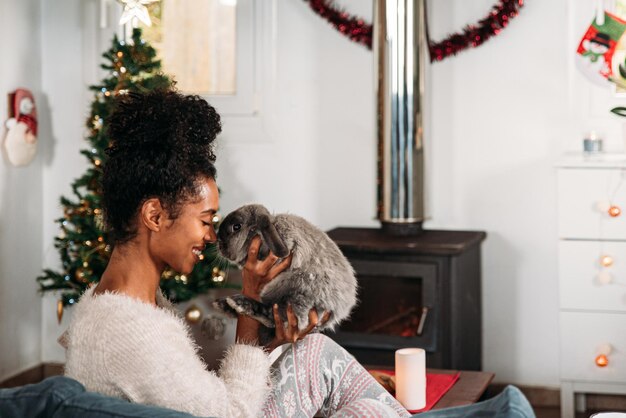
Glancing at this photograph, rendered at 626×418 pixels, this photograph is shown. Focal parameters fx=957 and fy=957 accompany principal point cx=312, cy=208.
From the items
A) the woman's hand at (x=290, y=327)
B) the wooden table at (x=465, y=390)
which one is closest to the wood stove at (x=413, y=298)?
the wooden table at (x=465, y=390)

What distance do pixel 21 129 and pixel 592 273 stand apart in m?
2.46

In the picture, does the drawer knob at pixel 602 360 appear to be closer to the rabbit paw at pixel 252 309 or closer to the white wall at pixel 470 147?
the white wall at pixel 470 147

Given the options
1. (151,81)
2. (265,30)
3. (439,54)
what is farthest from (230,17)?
(439,54)

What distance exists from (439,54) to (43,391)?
9.81 feet

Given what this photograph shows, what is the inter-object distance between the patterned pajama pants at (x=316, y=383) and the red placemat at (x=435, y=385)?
0.39 m

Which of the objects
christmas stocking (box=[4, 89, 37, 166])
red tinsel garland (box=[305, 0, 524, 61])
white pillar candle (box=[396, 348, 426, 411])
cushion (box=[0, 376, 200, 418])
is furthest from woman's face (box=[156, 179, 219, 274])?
christmas stocking (box=[4, 89, 37, 166])

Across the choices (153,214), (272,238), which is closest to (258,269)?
(272,238)

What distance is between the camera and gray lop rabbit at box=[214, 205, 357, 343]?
212 centimetres

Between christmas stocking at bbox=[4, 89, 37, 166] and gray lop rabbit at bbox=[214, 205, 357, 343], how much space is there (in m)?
2.19

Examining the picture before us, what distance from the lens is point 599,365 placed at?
3629mm

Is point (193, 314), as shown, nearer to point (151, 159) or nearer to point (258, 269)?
point (258, 269)

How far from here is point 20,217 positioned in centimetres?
433

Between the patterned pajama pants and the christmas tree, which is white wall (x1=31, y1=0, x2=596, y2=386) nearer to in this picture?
the christmas tree

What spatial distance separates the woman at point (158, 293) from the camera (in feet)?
5.74
